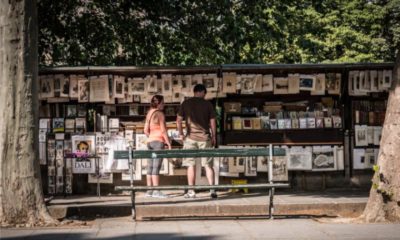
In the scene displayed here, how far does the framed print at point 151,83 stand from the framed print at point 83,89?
44.7 inches

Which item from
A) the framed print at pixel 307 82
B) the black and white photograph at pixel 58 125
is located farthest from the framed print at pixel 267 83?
the black and white photograph at pixel 58 125

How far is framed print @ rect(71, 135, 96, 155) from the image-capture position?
12031 mm

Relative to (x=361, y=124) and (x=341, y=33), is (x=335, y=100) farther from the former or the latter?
(x=341, y=33)

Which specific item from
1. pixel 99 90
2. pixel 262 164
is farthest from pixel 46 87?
pixel 262 164

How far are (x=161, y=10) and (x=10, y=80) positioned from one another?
7.74 m

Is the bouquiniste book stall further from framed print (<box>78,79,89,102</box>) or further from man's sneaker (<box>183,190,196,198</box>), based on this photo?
man's sneaker (<box>183,190,196,198</box>)

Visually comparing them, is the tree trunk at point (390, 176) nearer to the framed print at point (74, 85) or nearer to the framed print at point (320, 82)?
the framed print at point (320, 82)

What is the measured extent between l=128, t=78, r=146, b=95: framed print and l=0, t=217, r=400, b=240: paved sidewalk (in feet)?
11.6

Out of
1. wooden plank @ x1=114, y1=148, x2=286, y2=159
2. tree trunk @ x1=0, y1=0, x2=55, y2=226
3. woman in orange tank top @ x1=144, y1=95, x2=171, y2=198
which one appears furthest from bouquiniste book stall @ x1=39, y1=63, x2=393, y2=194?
tree trunk @ x1=0, y1=0, x2=55, y2=226

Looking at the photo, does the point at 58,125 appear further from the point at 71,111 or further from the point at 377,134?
the point at 377,134

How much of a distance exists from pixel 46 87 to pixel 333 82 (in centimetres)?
550

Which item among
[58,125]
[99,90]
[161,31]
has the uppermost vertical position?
[161,31]

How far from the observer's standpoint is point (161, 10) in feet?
52.5

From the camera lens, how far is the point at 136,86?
1216cm
